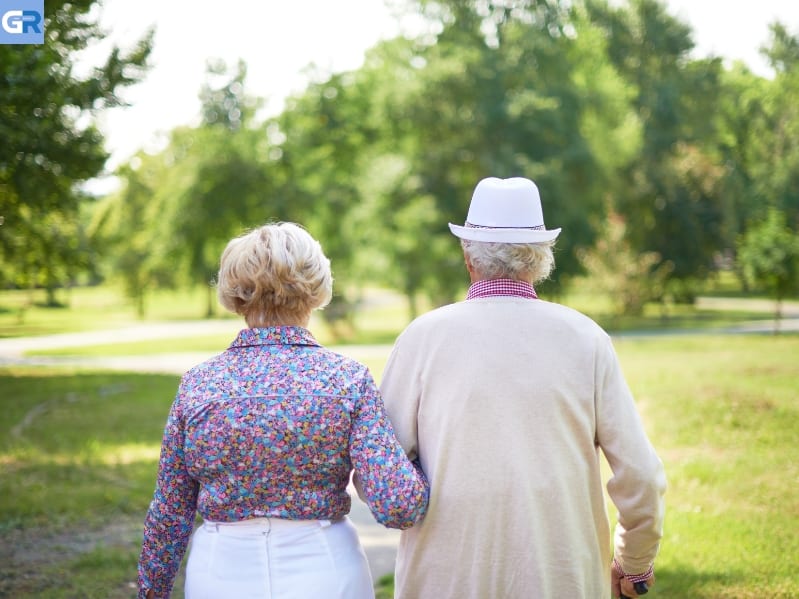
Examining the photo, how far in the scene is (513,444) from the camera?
2.36 metres

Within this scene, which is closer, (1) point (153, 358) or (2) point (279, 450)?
(2) point (279, 450)

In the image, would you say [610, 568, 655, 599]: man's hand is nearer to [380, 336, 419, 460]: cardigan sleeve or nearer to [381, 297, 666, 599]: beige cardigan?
[381, 297, 666, 599]: beige cardigan

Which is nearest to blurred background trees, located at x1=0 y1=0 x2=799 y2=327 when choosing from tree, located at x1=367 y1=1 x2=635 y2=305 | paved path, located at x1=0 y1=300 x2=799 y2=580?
tree, located at x1=367 y1=1 x2=635 y2=305

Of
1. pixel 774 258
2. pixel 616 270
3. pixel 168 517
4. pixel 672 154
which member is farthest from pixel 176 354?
pixel 672 154

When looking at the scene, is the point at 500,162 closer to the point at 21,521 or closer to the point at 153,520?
the point at 21,521

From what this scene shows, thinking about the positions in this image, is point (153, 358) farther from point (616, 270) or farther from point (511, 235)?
point (511, 235)

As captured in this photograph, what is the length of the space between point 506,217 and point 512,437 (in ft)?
2.05

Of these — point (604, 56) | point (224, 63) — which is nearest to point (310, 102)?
point (224, 63)

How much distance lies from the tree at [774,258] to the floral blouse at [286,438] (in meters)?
23.1

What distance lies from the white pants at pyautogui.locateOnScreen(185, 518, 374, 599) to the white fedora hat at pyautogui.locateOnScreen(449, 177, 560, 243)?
0.92 meters

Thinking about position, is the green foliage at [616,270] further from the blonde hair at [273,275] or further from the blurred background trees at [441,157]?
the blonde hair at [273,275]

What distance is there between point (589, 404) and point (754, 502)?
4.98m

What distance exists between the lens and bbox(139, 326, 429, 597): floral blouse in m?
2.27

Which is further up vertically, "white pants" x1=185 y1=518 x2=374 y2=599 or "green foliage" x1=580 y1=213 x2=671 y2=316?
"white pants" x1=185 y1=518 x2=374 y2=599
